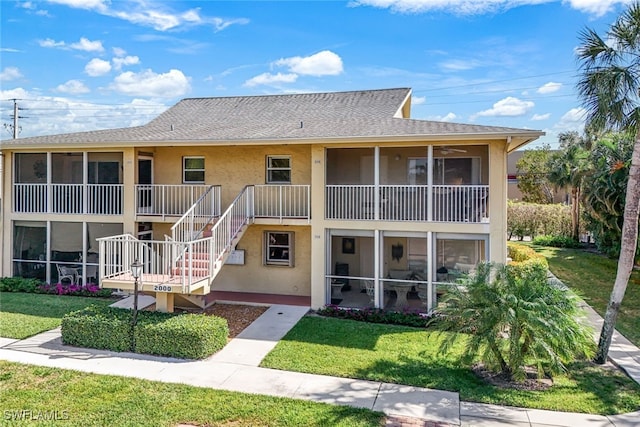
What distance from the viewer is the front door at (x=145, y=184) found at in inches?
585

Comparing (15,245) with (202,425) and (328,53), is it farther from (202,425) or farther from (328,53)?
(328,53)

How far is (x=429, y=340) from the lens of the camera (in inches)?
412

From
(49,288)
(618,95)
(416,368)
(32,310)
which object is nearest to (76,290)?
(49,288)

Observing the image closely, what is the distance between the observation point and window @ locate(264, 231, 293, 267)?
14.8 m

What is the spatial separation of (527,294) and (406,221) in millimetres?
4720

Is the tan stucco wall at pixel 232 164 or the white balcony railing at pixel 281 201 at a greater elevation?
the tan stucco wall at pixel 232 164

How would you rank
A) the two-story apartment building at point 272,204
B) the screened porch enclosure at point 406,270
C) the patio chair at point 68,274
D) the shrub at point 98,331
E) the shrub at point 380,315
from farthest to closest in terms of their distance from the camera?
the patio chair at point 68,274, the screened porch enclosure at point 406,270, the two-story apartment building at point 272,204, the shrub at point 380,315, the shrub at point 98,331

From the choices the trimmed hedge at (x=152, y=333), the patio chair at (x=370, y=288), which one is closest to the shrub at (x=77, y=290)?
the trimmed hedge at (x=152, y=333)

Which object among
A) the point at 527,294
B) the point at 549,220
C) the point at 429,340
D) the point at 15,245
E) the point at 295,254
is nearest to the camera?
the point at 527,294

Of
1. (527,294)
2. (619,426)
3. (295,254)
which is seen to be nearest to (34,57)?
(295,254)

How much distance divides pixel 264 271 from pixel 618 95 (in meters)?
10.8

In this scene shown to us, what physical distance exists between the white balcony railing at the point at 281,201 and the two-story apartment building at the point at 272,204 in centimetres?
5

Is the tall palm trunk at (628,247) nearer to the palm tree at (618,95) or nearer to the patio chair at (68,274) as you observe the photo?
the palm tree at (618,95)

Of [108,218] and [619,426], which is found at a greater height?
[108,218]
